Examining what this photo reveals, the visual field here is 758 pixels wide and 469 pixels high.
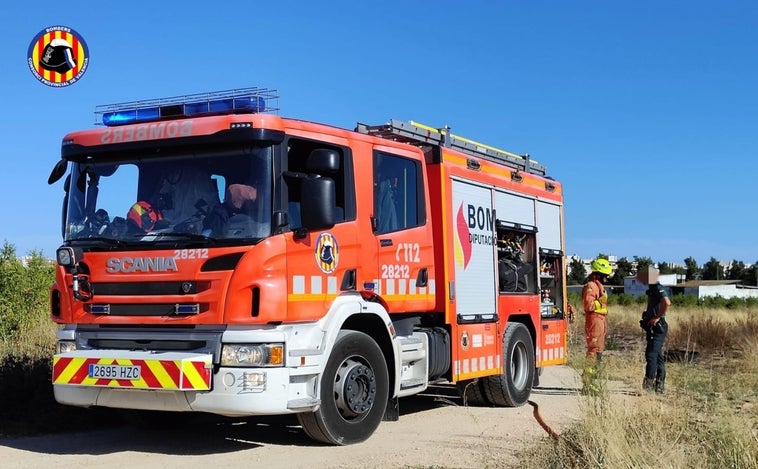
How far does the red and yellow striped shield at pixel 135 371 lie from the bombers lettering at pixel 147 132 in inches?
75.8

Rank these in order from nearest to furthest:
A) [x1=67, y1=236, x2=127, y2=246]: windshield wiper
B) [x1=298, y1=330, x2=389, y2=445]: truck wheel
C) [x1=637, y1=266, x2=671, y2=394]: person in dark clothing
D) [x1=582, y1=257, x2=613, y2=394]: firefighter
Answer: [x1=67, y1=236, x2=127, y2=246]: windshield wiper → [x1=298, y1=330, x2=389, y2=445]: truck wheel → [x1=582, y1=257, x2=613, y2=394]: firefighter → [x1=637, y1=266, x2=671, y2=394]: person in dark clothing

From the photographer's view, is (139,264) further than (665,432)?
Yes

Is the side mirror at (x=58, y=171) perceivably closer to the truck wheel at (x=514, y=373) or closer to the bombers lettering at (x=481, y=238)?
the bombers lettering at (x=481, y=238)

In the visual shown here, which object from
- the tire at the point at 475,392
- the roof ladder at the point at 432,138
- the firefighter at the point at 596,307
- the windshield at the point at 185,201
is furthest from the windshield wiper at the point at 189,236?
the firefighter at the point at 596,307

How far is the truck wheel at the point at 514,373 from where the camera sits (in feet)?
36.1

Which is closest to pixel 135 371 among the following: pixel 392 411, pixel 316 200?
pixel 316 200

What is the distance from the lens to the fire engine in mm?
6957

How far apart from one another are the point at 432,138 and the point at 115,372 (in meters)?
4.64

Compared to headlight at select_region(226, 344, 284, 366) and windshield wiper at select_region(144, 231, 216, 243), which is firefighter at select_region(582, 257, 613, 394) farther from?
windshield wiper at select_region(144, 231, 216, 243)

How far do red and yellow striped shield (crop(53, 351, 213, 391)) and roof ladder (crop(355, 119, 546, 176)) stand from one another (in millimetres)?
3496

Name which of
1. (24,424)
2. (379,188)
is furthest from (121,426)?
(379,188)

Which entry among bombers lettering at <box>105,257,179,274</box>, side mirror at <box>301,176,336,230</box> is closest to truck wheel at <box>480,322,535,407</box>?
side mirror at <box>301,176,336,230</box>

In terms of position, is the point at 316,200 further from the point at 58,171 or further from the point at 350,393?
the point at 58,171

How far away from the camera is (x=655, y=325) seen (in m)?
12.5
